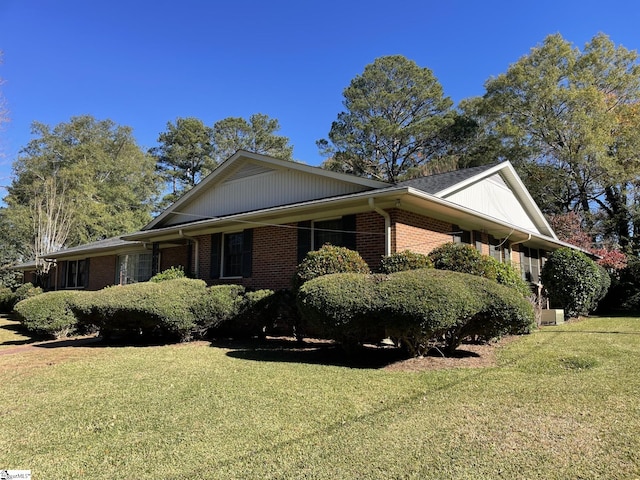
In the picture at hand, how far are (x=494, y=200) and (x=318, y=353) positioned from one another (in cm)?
906

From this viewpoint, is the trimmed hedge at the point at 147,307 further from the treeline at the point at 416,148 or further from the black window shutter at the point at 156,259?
the treeline at the point at 416,148

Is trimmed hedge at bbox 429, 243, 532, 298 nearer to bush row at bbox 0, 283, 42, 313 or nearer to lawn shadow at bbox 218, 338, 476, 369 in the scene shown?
lawn shadow at bbox 218, 338, 476, 369

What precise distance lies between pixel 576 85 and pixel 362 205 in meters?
21.6

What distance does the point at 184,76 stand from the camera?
17562mm

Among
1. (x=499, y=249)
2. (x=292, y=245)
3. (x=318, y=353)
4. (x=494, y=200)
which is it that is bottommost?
(x=318, y=353)

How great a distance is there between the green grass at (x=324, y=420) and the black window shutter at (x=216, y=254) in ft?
21.2

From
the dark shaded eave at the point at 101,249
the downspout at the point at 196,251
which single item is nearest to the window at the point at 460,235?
the downspout at the point at 196,251

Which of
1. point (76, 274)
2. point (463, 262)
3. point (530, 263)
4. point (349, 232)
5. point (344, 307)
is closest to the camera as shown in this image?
point (344, 307)

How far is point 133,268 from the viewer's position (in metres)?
19.1

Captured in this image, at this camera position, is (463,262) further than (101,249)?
No

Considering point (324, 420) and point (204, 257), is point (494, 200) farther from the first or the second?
point (324, 420)

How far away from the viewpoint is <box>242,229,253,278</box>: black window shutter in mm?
12734

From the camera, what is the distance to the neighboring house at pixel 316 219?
33.3 feet

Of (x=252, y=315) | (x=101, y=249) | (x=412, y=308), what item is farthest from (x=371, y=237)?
(x=101, y=249)
